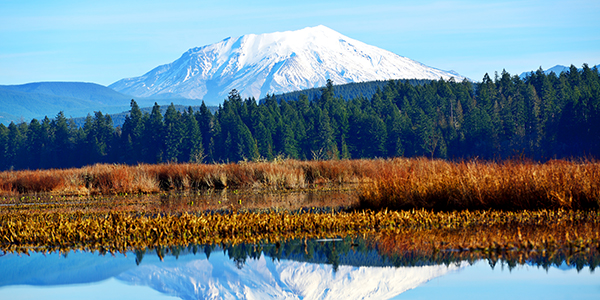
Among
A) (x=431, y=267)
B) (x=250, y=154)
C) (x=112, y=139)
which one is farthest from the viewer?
(x=112, y=139)

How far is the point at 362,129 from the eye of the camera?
122 metres

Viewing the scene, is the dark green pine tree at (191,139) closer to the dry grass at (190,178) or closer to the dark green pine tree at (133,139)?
the dark green pine tree at (133,139)

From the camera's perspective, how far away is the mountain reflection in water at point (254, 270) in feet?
34.1

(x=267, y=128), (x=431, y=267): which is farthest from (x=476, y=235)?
(x=267, y=128)

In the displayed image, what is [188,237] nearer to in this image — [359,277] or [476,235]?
[359,277]

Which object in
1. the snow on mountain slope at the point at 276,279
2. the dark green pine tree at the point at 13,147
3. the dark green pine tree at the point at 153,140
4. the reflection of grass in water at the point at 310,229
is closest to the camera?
the snow on mountain slope at the point at 276,279

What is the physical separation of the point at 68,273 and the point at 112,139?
431ft

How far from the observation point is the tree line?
106250 millimetres

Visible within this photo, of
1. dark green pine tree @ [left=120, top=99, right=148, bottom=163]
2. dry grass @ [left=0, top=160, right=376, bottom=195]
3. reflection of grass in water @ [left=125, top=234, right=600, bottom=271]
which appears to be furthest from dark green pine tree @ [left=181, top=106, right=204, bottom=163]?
reflection of grass in water @ [left=125, top=234, right=600, bottom=271]

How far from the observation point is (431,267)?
10656mm

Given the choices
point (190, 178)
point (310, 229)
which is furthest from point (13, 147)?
point (310, 229)

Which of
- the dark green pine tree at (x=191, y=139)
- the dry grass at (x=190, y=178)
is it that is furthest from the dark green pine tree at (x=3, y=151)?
the dry grass at (x=190, y=178)

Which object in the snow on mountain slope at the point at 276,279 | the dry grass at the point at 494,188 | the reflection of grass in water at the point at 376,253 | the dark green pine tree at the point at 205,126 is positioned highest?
the dark green pine tree at the point at 205,126

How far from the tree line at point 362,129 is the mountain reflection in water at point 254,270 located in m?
86.0
